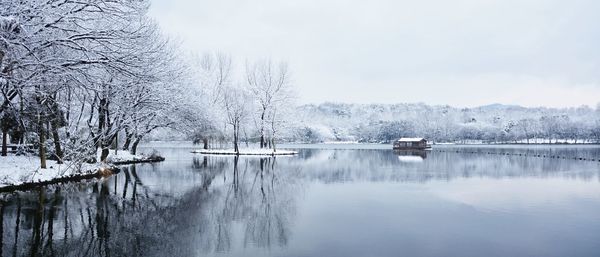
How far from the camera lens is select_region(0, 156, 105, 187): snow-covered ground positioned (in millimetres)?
18416

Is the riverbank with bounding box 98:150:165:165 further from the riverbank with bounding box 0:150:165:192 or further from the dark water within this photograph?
the dark water

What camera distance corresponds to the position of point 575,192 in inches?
788

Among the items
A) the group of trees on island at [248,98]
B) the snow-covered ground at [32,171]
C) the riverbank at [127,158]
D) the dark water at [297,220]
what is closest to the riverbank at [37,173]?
the snow-covered ground at [32,171]

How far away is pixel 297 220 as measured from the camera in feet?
42.3

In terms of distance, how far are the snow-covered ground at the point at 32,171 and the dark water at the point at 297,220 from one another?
1249mm

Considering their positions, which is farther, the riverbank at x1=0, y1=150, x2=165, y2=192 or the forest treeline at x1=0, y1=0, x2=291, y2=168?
the riverbank at x1=0, y1=150, x2=165, y2=192

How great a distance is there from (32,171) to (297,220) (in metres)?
14.5

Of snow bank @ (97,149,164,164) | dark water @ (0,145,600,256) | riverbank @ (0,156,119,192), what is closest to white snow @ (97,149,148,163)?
snow bank @ (97,149,164,164)

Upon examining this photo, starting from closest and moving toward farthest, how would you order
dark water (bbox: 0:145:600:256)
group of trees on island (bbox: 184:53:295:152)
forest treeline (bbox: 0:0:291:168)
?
dark water (bbox: 0:145:600:256)
forest treeline (bbox: 0:0:291:168)
group of trees on island (bbox: 184:53:295:152)

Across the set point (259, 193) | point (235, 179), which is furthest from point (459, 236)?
point (235, 179)

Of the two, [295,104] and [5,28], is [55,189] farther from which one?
[295,104]

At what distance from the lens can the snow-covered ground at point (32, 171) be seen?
1842 cm

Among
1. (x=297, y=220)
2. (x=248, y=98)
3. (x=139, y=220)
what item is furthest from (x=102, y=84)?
(x=248, y=98)

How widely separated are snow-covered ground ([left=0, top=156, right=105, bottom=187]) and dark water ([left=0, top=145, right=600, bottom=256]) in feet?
4.10
